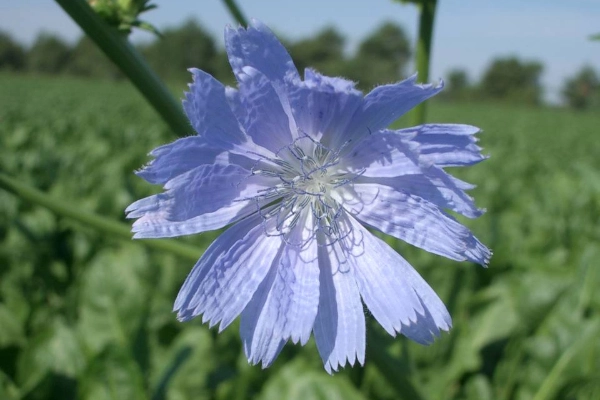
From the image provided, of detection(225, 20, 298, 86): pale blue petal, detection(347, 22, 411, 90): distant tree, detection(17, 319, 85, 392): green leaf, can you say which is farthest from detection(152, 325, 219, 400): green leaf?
detection(347, 22, 411, 90): distant tree

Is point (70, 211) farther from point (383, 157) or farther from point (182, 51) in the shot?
point (182, 51)

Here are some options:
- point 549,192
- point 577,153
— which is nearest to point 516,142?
point 577,153

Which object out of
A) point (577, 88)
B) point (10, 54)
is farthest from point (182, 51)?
point (577, 88)

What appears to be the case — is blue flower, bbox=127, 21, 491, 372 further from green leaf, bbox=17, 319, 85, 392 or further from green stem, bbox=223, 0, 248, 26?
green leaf, bbox=17, 319, 85, 392

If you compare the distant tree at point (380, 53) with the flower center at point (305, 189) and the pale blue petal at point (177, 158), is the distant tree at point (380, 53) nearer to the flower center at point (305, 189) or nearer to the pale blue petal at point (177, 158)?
the flower center at point (305, 189)

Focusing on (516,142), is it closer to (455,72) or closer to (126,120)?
(126,120)
